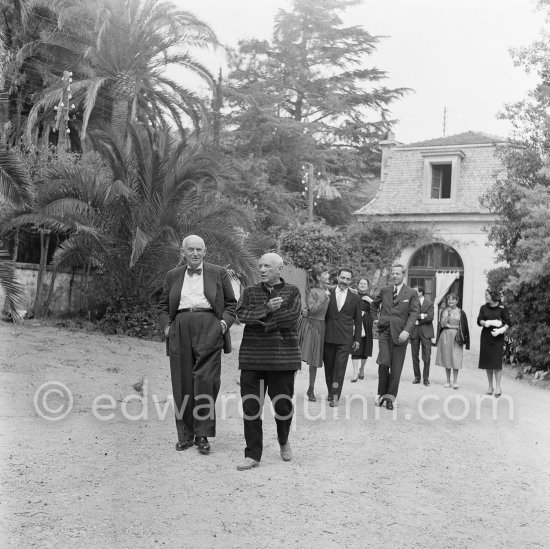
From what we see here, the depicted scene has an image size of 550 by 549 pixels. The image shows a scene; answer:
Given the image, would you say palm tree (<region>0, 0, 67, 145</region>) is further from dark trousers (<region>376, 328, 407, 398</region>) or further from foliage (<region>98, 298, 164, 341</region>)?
dark trousers (<region>376, 328, 407, 398</region>)

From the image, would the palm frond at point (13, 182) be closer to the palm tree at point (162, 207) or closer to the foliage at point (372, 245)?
→ the palm tree at point (162, 207)

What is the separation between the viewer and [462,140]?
2986 centimetres

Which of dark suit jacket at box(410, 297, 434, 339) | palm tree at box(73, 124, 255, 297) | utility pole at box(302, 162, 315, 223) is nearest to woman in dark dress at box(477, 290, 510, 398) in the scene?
dark suit jacket at box(410, 297, 434, 339)

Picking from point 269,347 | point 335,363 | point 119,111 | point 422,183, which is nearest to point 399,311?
point 335,363

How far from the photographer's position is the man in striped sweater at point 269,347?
6824mm

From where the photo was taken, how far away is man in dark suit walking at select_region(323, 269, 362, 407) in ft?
33.4

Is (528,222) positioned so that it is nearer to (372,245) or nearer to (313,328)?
(313,328)

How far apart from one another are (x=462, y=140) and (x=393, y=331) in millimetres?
21265

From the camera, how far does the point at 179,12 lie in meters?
24.2

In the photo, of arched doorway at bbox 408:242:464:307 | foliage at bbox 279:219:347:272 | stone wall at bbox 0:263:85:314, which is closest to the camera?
stone wall at bbox 0:263:85:314

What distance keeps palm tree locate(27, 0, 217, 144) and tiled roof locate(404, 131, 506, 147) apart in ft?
29.7

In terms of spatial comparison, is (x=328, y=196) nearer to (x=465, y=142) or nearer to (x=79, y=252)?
(x=465, y=142)

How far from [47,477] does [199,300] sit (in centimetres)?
198

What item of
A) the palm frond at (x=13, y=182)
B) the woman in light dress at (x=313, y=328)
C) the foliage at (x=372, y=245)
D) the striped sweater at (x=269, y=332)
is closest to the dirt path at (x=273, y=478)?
the woman in light dress at (x=313, y=328)
